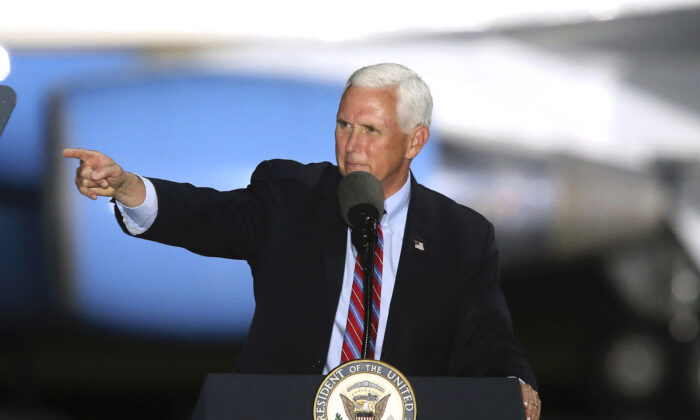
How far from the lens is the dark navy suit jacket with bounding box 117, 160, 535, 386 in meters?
1.86

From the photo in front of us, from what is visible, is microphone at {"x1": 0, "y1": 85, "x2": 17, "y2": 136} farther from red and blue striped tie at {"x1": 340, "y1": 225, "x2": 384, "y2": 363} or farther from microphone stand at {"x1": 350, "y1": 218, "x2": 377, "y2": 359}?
red and blue striped tie at {"x1": 340, "y1": 225, "x2": 384, "y2": 363}

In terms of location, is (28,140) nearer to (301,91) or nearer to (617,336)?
(301,91)

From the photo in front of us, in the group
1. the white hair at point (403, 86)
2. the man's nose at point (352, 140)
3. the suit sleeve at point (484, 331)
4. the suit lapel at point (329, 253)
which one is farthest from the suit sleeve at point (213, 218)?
the suit sleeve at point (484, 331)

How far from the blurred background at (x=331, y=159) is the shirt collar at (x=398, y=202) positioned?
92cm

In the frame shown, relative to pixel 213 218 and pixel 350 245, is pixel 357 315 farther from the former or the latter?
pixel 213 218

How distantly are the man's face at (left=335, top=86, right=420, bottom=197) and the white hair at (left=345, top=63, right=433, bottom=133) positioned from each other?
0.05ft

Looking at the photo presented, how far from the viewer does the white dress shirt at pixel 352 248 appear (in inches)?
69.8

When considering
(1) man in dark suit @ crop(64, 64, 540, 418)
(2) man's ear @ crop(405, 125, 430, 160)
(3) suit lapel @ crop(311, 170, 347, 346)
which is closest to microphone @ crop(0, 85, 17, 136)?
(1) man in dark suit @ crop(64, 64, 540, 418)

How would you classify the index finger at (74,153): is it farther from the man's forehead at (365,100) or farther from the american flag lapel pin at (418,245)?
the american flag lapel pin at (418,245)

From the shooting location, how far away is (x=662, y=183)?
11.2 ft

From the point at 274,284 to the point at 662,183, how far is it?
203 cm

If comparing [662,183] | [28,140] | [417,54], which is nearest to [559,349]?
[662,183]

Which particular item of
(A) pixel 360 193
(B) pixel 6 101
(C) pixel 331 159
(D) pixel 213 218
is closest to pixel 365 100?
(D) pixel 213 218

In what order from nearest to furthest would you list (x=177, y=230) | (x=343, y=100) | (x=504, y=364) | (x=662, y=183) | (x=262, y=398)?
(x=262, y=398) → (x=504, y=364) → (x=177, y=230) → (x=343, y=100) → (x=662, y=183)
